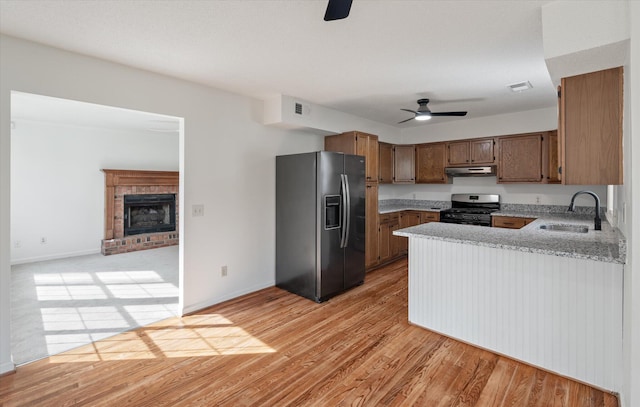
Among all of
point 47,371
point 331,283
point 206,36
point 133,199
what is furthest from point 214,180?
point 133,199

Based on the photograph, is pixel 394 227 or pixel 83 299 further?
pixel 394 227

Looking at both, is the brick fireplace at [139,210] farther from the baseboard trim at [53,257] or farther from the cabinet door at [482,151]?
the cabinet door at [482,151]

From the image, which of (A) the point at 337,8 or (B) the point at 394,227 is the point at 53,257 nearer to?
(B) the point at 394,227

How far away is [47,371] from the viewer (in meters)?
2.30

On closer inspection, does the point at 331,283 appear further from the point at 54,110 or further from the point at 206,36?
the point at 54,110

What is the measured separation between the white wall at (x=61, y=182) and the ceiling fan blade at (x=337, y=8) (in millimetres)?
6183

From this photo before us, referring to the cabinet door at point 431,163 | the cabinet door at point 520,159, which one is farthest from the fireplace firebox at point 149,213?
the cabinet door at point 520,159

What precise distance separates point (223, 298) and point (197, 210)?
1.12 metres

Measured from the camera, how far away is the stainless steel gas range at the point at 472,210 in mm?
4957

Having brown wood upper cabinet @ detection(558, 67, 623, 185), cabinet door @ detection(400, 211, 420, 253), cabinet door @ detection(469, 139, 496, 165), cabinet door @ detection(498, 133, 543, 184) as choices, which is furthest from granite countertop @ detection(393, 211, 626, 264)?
cabinet door @ detection(400, 211, 420, 253)

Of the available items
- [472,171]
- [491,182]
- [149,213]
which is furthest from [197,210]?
[491,182]

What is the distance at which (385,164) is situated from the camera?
570cm

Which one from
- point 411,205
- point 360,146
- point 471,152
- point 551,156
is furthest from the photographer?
point 411,205

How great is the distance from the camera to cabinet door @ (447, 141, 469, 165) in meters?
5.30
